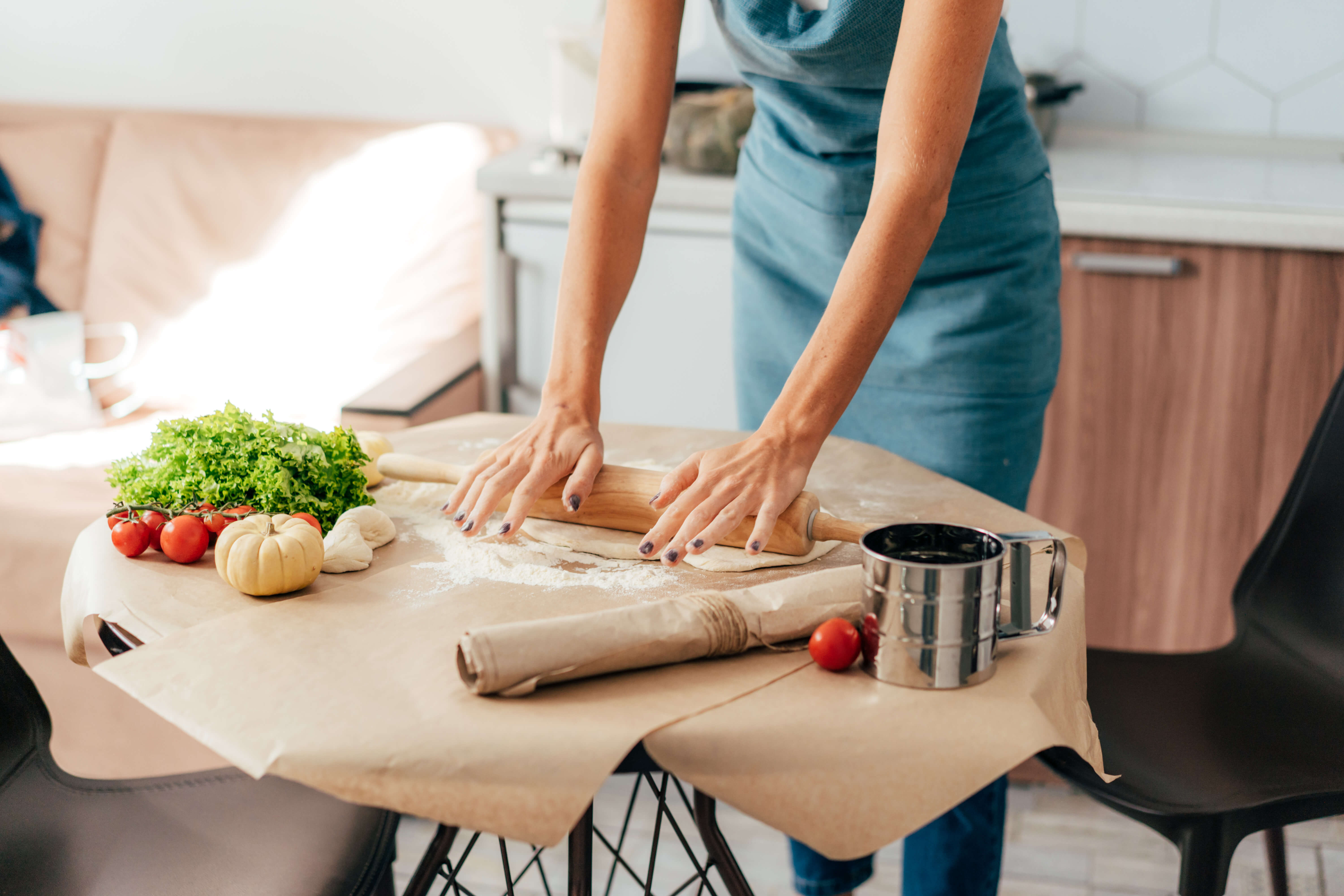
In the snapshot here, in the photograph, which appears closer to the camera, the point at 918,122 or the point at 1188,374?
the point at 918,122

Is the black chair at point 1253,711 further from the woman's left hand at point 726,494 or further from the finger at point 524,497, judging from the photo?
the finger at point 524,497

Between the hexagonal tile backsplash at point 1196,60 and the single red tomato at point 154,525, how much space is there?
1.98 m

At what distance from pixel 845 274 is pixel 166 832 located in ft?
2.67

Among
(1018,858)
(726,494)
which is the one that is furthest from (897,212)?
(1018,858)

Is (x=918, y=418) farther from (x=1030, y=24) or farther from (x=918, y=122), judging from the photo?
(x=1030, y=24)

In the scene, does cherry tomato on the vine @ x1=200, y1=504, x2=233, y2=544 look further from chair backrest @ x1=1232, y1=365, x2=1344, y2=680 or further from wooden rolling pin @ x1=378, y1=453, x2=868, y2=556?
chair backrest @ x1=1232, y1=365, x2=1344, y2=680

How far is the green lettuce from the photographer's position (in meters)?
0.91

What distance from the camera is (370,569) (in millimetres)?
870

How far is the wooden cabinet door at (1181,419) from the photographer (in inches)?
69.1

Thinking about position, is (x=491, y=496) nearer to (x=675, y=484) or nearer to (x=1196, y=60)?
(x=675, y=484)

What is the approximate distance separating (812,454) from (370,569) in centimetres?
38

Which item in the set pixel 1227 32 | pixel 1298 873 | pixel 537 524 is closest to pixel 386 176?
pixel 537 524

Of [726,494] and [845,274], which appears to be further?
[845,274]

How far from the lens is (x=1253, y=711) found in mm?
1226
